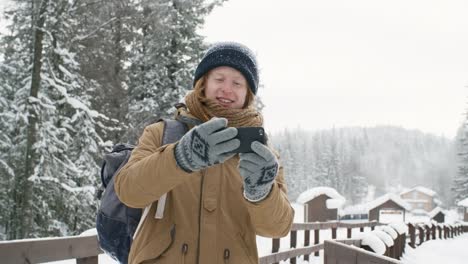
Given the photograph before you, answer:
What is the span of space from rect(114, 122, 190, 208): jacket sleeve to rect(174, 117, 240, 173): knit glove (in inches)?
3.0

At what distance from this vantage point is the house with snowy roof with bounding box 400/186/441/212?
81.9 m

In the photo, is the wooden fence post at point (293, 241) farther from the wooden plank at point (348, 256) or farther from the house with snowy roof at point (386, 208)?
the house with snowy roof at point (386, 208)

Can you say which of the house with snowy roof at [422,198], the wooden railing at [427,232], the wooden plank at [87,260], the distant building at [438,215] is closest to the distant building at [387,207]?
the distant building at [438,215]

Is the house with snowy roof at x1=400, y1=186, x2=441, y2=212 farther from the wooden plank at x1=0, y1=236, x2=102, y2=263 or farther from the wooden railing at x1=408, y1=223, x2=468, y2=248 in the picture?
the wooden plank at x1=0, y1=236, x2=102, y2=263

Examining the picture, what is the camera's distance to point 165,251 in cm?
190

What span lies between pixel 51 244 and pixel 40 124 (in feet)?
35.5

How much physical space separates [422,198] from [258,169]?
91.7 metres

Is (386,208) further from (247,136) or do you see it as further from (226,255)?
(247,136)

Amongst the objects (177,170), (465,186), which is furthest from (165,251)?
(465,186)

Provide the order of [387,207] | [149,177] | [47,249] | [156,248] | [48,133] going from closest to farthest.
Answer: [149,177] → [156,248] → [47,249] → [48,133] → [387,207]

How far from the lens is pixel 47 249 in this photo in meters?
3.03

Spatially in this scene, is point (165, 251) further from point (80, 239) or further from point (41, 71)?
point (41, 71)

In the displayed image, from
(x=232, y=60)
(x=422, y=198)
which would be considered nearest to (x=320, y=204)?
(x=232, y=60)

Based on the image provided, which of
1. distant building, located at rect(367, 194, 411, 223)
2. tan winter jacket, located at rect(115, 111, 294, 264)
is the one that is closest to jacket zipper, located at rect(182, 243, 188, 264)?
tan winter jacket, located at rect(115, 111, 294, 264)
